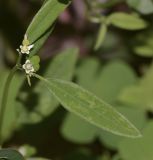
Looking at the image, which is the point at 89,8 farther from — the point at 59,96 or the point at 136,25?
the point at 59,96

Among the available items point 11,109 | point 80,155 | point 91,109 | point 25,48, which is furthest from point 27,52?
point 80,155

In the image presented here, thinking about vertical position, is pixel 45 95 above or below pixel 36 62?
below

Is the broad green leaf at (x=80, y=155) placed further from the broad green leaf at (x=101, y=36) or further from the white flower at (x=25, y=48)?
the white flower at (x=25, y=48)

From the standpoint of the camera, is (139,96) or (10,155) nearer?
(10,155)

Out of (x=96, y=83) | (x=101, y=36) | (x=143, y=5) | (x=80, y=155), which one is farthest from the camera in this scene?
(x=96, y=83)

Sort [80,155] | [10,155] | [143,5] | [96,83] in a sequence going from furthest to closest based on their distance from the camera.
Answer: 1. [96,83]
2. [80,155]
3. [143,5]
4. [10,155]

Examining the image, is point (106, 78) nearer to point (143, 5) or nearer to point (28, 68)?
point (143, 5)

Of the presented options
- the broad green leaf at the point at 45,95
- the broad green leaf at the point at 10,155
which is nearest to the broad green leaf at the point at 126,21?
the broad green leaf at the point at 45,95

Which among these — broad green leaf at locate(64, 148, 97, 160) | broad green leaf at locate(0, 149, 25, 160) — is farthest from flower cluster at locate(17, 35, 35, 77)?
broad green leaf at locate(64, 148, 97, 160)
